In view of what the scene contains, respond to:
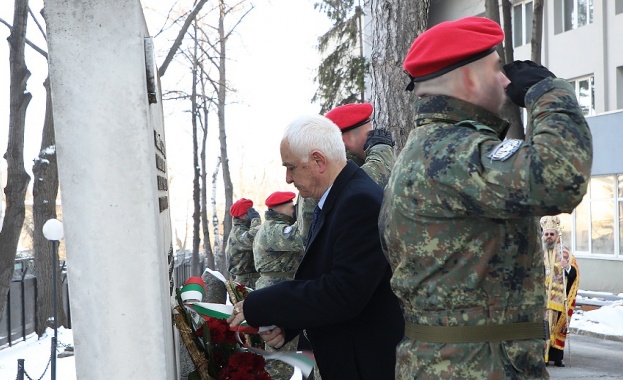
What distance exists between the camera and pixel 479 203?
238cm

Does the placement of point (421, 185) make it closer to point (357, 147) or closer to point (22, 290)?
point (357, 147)

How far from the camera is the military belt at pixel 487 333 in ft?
8.14

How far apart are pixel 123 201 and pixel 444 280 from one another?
4.16 ft

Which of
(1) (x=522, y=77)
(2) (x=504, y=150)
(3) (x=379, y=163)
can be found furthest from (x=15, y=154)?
(2) (x=504, y=150)

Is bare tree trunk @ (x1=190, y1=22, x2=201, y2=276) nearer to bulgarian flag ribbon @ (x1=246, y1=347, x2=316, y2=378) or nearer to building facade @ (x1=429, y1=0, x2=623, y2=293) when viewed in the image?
building facade @ (x1=429, y1=0, x2=623, y2=293)

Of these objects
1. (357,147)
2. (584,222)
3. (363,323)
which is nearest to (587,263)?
(584,222)

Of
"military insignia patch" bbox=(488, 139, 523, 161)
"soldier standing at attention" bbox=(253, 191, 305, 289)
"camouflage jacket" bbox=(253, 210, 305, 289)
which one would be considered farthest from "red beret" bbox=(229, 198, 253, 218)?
"military insignia patch" bbox=(488, 139, 523, 161)

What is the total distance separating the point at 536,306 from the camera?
254 centimetres

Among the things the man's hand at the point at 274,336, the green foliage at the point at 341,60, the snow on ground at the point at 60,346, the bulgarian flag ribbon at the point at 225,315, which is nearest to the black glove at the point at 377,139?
the bulgarian flag ribbon at the point at 225,315

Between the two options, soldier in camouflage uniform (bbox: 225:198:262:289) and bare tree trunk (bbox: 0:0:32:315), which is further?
bare tree trunk (bbox: 0:0:32:315)

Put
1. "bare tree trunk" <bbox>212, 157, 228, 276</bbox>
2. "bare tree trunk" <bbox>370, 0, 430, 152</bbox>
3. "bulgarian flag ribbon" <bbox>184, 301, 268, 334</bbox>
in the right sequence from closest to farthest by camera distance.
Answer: "bulgarian flag ribbon" <bbox>184, 301, 268, 334</bbox> < "bare tree trunk" <bbox>370, 0, 430, 152</bbox> < "bare tree trunk" <bbox>212, 157, 228, 276</bbox>

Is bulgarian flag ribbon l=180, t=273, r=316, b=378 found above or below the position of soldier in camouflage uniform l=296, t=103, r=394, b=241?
below

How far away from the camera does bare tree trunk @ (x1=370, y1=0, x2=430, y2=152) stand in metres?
7.56

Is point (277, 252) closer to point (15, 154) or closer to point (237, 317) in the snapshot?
point (237, 317)
